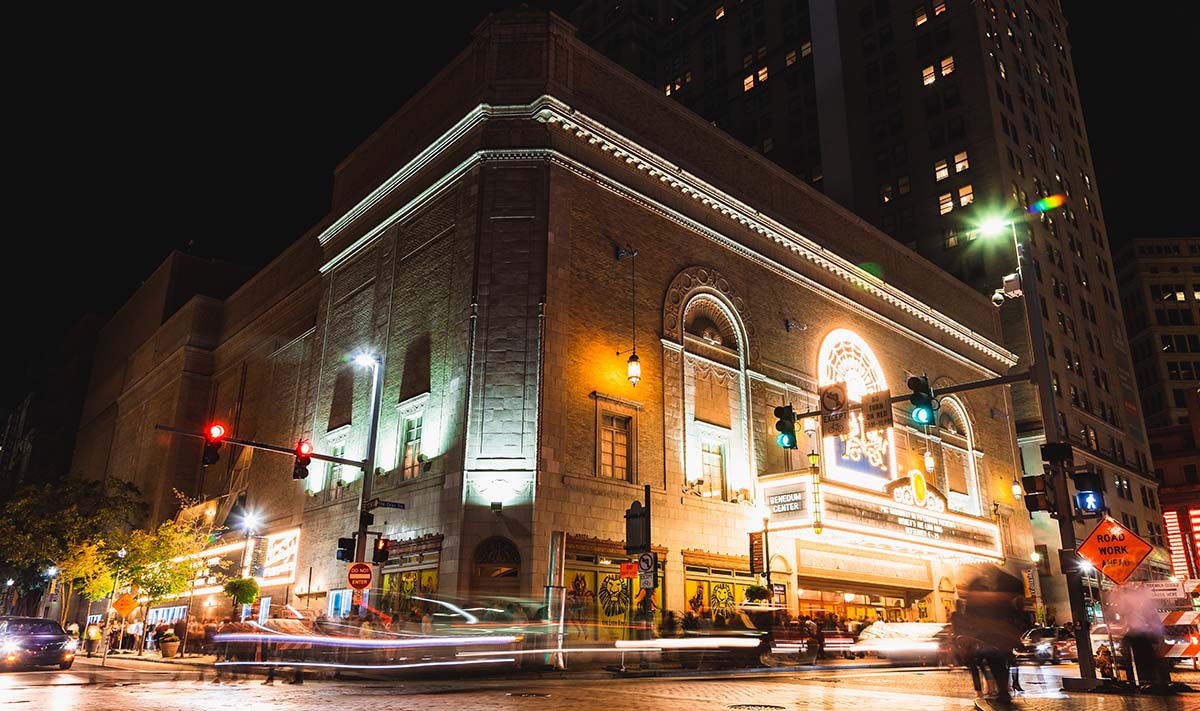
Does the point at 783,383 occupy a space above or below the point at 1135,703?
above

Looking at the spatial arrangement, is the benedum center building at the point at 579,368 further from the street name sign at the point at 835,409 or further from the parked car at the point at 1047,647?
the street name sign at the point at 835,409

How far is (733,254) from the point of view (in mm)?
34875

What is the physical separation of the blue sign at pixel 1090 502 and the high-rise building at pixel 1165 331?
86213 millimetres

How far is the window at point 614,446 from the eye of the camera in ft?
90.0

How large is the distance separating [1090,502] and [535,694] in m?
11.6

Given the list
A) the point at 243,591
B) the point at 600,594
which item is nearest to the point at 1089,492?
the point at 600,594

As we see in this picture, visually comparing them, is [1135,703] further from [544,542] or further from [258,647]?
[258,647]

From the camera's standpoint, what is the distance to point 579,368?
89.6ft

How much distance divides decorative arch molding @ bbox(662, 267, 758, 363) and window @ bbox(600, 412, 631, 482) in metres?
4.20

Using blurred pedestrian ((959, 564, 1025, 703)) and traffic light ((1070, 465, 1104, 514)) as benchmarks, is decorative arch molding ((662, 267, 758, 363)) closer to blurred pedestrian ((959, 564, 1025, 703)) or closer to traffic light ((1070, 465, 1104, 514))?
traffic light ((1070, 465, 1104, 514))

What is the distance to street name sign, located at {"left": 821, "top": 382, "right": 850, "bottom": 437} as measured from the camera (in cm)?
2131

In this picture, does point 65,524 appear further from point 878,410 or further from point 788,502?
point 878,410

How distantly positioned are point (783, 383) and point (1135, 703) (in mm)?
23460

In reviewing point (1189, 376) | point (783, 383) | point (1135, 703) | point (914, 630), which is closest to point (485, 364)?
point (783, 383)
